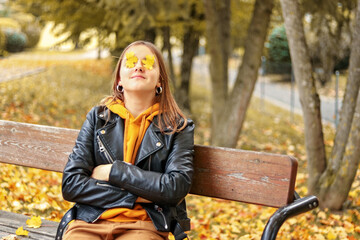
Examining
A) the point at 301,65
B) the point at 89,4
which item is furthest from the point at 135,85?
the point at 89,4

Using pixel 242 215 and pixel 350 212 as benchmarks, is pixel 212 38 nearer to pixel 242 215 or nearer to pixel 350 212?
pixel 242 215

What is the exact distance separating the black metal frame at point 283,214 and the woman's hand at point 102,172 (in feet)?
2.91

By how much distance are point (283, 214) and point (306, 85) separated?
266cm

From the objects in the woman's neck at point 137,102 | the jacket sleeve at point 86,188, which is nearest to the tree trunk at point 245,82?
the woman's neck at point 137,102

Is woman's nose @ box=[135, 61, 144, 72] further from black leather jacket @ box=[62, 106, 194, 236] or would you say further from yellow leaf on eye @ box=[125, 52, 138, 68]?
black leather jacket @ box=[62, 106, 194, 236]

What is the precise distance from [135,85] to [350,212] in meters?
3.15

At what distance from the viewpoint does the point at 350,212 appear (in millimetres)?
4840

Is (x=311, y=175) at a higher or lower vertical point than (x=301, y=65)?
lower

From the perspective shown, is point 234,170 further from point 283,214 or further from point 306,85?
point 306,85

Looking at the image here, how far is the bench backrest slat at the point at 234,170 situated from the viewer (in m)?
2.67

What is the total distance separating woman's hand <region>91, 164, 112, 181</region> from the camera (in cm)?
259

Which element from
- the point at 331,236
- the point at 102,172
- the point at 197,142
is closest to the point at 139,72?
the point at 102,172

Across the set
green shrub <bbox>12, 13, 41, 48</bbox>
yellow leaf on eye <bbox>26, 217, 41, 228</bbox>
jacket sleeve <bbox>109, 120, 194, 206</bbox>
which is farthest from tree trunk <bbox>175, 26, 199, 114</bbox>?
green shrub <bbox>12, 13, 41, 48</bbox>

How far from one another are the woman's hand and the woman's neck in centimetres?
36
